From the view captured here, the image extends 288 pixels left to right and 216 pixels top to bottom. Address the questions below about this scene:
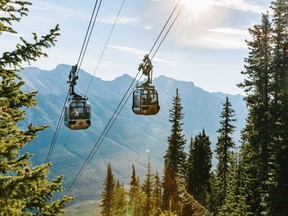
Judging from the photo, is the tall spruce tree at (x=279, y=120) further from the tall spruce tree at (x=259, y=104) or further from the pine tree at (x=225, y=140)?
the pine tree at (x=225, y=140)

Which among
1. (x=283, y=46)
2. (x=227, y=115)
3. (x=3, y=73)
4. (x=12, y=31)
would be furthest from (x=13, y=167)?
(x=227, y=115)

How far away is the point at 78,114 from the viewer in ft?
71.4

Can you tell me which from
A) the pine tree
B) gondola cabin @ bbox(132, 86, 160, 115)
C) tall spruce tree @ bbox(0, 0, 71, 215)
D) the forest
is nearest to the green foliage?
the forest

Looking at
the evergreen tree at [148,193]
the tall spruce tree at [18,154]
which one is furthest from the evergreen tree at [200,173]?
the tall spruce tree at [18,154]

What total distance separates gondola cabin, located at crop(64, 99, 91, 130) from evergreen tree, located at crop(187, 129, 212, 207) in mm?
32903

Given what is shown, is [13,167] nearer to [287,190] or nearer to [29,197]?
[29,197]

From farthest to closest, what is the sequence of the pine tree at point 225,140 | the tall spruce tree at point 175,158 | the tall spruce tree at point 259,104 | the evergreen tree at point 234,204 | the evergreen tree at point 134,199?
the tall spruce tree at point 175,158, the evergreen tree at point 134,199, the pine tree at point 225,140, the tall spruce tree at point 259,104, the evergreen tree at point 234,204

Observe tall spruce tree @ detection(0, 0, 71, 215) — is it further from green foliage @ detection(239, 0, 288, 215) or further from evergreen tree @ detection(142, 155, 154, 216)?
evergreen tree @ detection(142, 155, 154, 216)

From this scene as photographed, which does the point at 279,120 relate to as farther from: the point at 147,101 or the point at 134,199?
the point at 134,199

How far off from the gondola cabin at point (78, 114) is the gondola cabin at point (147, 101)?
3.44 meters

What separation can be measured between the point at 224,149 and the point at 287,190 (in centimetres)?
2173

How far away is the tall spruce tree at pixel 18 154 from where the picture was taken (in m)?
9.21

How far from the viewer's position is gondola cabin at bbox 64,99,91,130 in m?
21.5

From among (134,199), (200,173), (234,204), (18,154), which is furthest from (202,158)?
(18,154)
